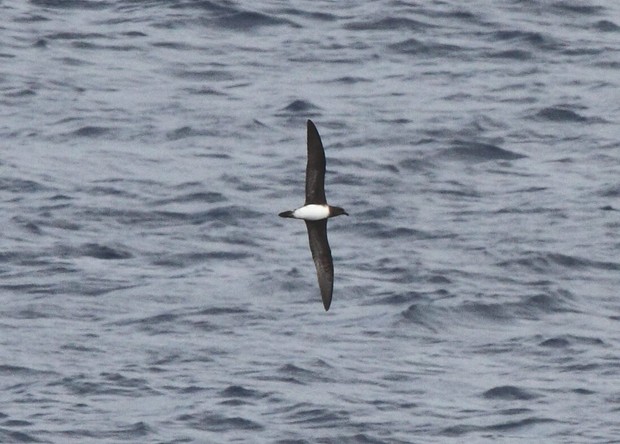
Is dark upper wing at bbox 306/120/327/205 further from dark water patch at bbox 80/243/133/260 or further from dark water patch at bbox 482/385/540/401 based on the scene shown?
dark water patch at bbox 80/243/133/260

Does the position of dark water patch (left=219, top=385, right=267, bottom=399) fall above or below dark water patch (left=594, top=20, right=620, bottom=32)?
below

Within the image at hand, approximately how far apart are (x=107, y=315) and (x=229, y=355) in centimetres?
168

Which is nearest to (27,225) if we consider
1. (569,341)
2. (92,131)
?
(92,131)

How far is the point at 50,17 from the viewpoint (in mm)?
32938

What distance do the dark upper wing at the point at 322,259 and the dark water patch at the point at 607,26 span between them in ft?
52.5

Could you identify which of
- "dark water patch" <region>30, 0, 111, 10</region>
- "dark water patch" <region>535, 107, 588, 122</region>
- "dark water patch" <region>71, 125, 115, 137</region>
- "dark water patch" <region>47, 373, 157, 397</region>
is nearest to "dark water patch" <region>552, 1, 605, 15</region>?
"dark water patch" <region>535, 107, 588, 122</region>

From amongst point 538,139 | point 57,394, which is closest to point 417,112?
point 538,139

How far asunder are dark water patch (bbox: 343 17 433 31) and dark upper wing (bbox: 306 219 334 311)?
49.7 ft

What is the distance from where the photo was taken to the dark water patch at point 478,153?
2738cm

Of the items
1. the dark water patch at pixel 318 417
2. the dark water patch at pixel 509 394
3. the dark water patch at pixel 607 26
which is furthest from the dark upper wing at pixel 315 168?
the dark water patch at pixel 607 26

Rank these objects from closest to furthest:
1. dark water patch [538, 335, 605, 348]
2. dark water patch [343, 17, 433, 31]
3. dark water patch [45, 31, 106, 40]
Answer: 1. dark water patch [538, 335, 605, 348]
2. dark water patch [45, 31, 106, 40]
3. dark water patch [343, 17, 433, 31]

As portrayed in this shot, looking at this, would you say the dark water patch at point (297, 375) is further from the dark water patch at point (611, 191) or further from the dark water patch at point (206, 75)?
the dark water patch at point (206, 75)

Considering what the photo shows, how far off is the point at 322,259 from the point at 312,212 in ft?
2.68

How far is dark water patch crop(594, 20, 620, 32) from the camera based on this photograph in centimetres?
3247
